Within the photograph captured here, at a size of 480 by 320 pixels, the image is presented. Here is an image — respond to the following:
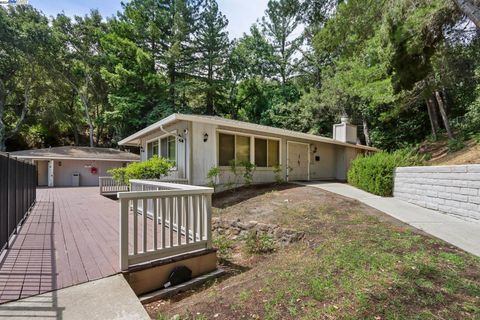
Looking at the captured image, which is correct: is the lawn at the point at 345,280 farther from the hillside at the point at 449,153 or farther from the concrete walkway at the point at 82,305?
the hillside at the point at 449,153

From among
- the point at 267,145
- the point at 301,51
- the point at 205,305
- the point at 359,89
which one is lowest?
the point at 205,305

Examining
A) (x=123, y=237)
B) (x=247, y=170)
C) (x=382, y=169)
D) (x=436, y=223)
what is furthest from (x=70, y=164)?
(x=436, y=223)

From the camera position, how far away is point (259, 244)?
5.62 meters

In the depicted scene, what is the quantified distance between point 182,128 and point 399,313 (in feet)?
27.4

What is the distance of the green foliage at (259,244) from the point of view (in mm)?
5477

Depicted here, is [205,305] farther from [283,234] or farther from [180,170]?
[180,170]

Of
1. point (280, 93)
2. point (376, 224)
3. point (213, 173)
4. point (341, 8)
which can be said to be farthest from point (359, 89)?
point (280, 93)

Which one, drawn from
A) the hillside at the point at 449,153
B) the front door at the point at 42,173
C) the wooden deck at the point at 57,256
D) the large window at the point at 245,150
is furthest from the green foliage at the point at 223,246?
the front door at the point at 42,173

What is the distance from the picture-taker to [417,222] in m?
5.62

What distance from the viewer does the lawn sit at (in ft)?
8.86

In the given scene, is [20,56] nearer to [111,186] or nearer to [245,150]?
[111,186]

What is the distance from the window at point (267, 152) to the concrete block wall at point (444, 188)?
16.1 ft

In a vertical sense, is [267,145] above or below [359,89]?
below

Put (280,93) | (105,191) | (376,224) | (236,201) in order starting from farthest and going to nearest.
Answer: (280,93) → (105,191) → (236,201) → (376,224)
